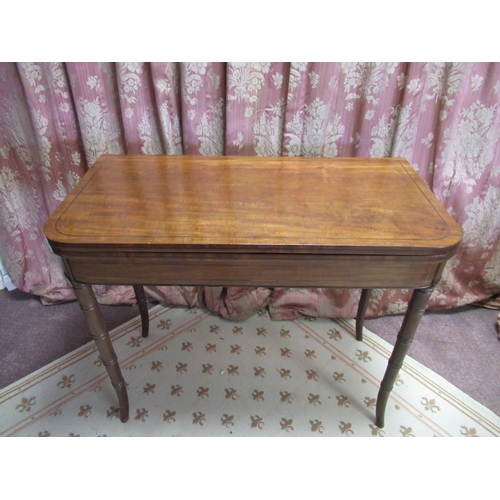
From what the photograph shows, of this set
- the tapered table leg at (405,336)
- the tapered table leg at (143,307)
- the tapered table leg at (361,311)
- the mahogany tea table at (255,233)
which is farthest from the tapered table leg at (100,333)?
the tapered table leg at (361,311)

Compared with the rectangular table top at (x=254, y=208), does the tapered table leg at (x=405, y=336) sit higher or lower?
lower

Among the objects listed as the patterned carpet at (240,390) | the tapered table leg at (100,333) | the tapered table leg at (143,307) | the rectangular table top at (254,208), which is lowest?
the patterned carpet at (240,390)

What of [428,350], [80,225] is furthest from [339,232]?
[428,350]

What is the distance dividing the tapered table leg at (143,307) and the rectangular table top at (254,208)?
0.56 meters

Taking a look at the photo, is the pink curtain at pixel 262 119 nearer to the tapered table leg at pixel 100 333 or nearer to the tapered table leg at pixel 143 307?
the tapered table leg at pixel 143 307

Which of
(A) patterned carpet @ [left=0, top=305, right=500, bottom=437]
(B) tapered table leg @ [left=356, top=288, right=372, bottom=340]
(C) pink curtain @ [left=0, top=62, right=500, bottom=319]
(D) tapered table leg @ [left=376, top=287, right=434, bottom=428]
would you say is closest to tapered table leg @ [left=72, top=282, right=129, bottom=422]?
(A) patterned carpet @ [left=0, top=305, right=500, bottom=437]

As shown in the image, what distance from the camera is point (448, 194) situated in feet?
4.99

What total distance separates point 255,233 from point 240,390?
81cm

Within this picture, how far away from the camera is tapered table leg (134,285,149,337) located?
61.9 inches

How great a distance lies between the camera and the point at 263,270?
96cm

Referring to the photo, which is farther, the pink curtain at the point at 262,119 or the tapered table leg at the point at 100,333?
the pink curtain at the point at 262,119

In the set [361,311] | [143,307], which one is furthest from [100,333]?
[361,311]

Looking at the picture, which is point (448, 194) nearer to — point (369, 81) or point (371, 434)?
point (369, 81)

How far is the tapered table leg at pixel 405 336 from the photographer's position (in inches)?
40.1
